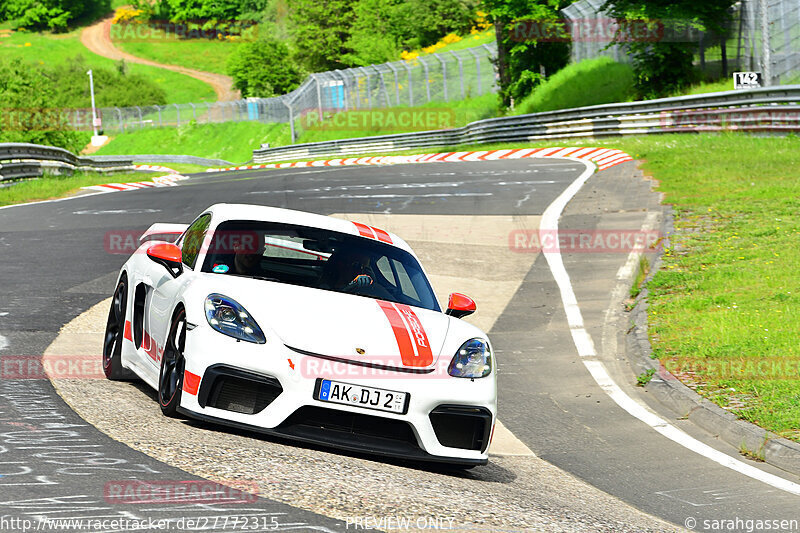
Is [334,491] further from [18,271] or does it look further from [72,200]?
[72,200]

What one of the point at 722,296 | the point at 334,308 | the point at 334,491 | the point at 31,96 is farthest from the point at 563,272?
the point at 31,96

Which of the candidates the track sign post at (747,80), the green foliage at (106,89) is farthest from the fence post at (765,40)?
the green foliage at (106,89)

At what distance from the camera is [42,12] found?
16000 centimetres

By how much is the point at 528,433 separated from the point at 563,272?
659 cm

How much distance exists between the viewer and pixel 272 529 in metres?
4.26

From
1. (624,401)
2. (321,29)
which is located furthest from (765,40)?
(321,29)

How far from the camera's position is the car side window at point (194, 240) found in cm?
717

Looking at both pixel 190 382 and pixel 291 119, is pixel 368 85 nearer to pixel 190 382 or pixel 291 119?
pixel 291 119

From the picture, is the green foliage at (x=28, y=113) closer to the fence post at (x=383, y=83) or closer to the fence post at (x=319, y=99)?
the fence post at (x=319, y=99)

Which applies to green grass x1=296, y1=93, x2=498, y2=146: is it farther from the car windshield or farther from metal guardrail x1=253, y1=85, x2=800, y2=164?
the car windshield

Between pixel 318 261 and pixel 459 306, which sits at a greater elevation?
pixel 318 261

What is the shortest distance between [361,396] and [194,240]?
2321 mm

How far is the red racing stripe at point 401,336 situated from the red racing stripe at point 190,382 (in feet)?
3.92

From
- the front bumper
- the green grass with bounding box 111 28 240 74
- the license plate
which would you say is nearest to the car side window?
the front bumper
